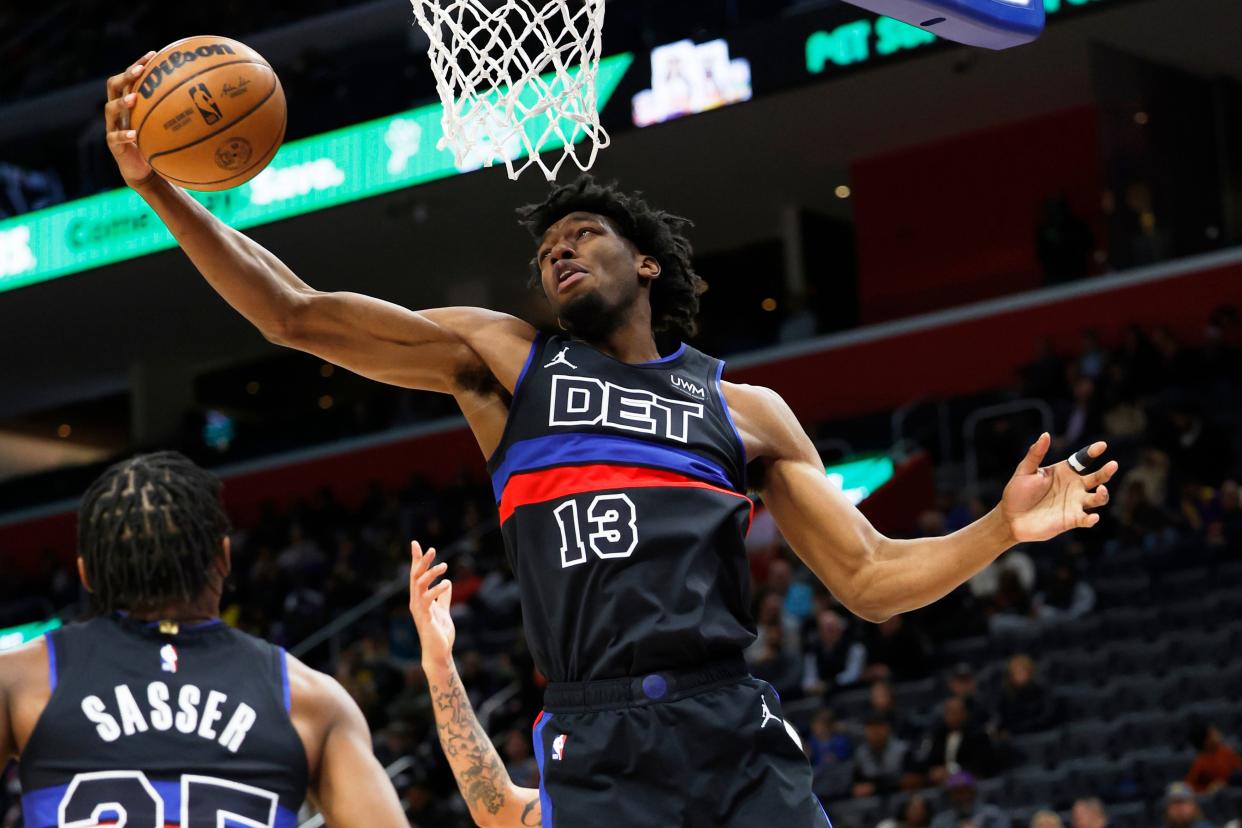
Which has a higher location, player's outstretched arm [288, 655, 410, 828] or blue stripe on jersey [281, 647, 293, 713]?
blue stripe on jersey [281, 647, 293, 713]

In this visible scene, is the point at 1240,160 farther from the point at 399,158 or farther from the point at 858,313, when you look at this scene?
the point at 399,158

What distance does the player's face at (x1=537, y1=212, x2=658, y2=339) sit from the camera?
396 centimetres

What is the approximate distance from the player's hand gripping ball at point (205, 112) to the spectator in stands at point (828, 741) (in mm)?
8039

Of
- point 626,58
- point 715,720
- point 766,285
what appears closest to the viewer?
point 715,720

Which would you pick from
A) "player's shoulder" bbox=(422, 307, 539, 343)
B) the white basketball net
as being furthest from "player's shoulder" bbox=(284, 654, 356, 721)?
the white basketball net

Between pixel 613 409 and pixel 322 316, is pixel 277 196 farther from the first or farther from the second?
pixel 613 409

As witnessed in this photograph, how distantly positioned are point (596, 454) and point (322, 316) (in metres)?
0.65

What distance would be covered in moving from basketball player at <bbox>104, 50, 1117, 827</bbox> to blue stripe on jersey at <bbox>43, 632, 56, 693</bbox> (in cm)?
86

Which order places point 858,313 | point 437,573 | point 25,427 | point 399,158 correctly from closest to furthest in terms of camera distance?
point 437,573 < point 399,158 < point 858,313 < point 25,427

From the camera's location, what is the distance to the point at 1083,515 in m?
3.55

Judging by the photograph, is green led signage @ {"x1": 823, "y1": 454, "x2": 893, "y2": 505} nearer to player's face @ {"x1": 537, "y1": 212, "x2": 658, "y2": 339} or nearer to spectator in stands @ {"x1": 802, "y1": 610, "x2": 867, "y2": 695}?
spectator in stands @ {"x1": 802, "y1": 610, "x2": 867, "y2": 695}

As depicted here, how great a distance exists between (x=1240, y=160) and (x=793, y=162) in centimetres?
459

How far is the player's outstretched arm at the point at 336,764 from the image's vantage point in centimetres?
333

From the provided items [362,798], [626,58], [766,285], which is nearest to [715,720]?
[362,798]
